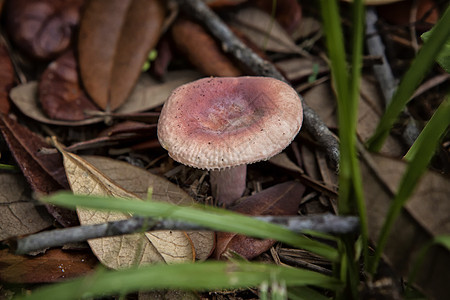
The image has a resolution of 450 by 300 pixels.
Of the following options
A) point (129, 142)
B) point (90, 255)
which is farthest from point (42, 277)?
point (129, 142)

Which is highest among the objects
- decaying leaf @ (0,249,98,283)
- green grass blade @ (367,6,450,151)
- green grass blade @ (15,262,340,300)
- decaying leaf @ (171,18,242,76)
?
green grass blade @ (367,6,450,151)

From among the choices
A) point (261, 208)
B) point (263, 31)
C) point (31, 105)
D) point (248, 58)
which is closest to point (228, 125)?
point (261, 208)

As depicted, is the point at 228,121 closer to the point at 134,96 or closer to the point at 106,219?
the point at 106,219

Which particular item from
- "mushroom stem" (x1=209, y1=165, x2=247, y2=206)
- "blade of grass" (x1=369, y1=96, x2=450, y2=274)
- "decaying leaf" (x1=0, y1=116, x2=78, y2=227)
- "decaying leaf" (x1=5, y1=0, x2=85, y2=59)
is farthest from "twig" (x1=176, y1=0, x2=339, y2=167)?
"decaying leaf" (x1=0, y1=116, x2=78, y2=227)

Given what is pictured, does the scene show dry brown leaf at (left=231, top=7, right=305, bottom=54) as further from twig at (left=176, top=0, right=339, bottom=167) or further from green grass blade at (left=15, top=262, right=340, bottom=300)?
green grass blade at (left=15, top=262, right=340, bottom=300)

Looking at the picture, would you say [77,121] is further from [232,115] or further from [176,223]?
[176,223]

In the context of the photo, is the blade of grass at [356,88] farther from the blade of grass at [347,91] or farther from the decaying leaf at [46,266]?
the decaying leaf at [46,266]
